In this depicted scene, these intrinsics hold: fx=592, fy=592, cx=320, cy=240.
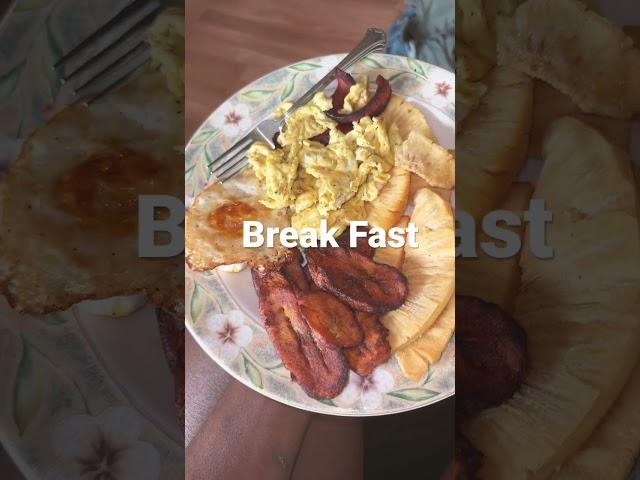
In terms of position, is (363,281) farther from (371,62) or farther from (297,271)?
(371,62)

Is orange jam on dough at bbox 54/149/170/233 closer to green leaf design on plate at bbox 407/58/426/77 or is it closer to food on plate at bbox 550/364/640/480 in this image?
green leaf design on plate at bbox 407/58/426/77

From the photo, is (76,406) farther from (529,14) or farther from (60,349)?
(529,14)

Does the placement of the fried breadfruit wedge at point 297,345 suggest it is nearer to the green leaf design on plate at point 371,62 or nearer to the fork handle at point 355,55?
the fork handle at point 355,55

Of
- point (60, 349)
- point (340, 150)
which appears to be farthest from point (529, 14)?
point (60, 349)

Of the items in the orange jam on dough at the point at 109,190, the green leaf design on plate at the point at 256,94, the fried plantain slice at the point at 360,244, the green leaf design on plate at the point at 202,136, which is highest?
the green leaf design on plate at the point at 256,94

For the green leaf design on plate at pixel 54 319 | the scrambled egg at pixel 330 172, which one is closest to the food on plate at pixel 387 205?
the scrambled egg at pixel 330 172

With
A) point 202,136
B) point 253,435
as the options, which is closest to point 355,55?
point 202,136
